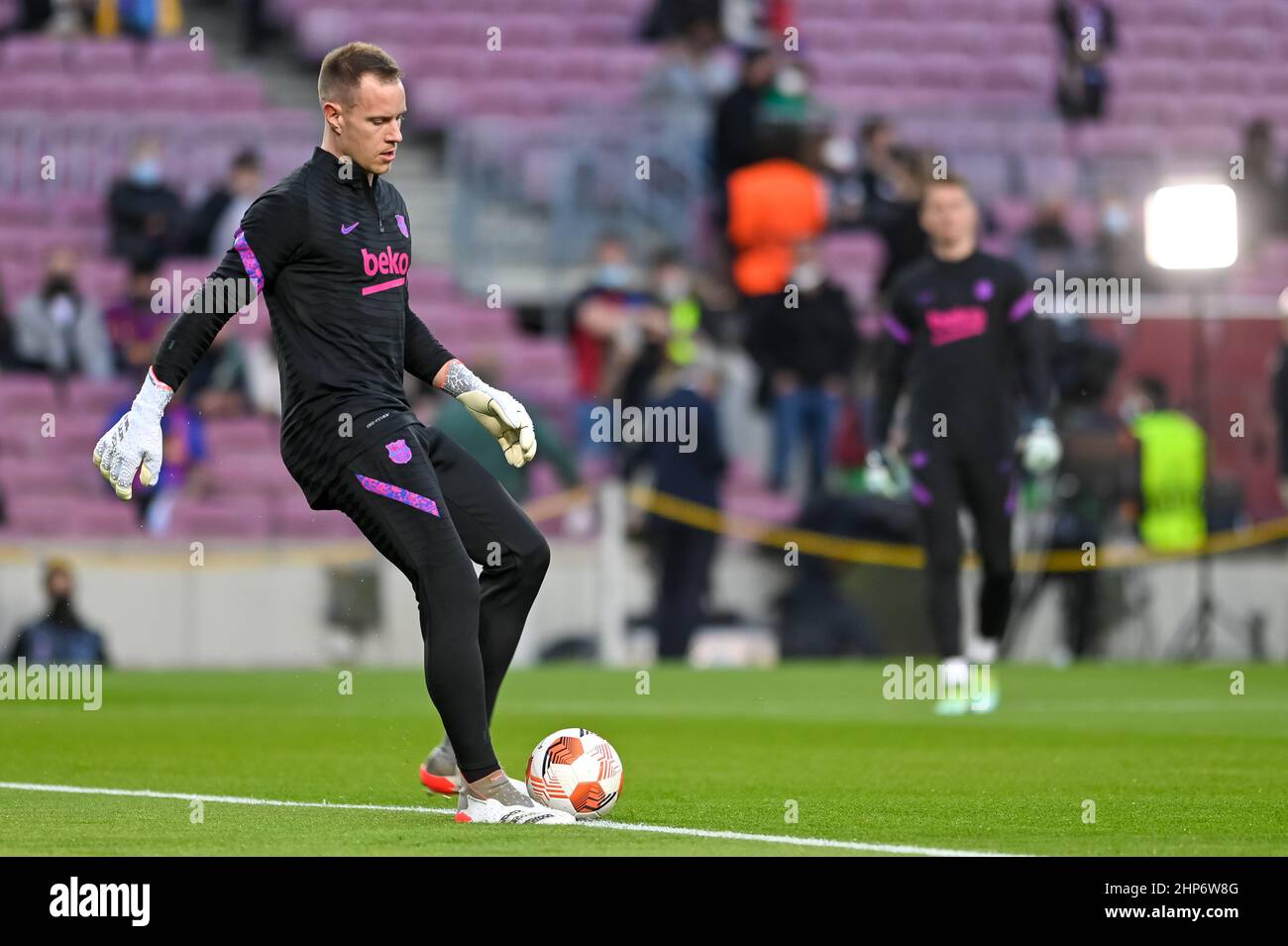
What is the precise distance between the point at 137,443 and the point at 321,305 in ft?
2.33

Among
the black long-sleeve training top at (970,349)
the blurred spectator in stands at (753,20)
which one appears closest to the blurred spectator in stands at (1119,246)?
the blurred spectator in stands at (753,20)

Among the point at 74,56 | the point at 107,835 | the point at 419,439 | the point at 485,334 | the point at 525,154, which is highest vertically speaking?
the point at 74,56

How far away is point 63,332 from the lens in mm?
20656

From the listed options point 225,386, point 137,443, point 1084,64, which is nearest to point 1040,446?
point 137,443

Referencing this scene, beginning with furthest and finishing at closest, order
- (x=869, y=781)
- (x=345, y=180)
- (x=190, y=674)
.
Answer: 1. (x=190, y=674)
2. (x=869, y=781)
3. (x=345, y=180)

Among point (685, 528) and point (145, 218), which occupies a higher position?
point (145, 218)

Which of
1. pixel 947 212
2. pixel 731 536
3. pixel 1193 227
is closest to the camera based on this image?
pixel 947 212

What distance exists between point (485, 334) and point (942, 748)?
12.1 m

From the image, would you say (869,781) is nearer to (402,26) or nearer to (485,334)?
(485,334)

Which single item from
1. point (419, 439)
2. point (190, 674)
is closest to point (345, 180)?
point (419, 439)

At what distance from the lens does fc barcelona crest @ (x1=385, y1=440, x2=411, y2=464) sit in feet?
24.0

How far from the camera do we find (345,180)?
292 inches

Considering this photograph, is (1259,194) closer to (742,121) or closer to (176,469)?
(742,121)

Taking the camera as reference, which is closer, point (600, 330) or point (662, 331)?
point (662, 331)
